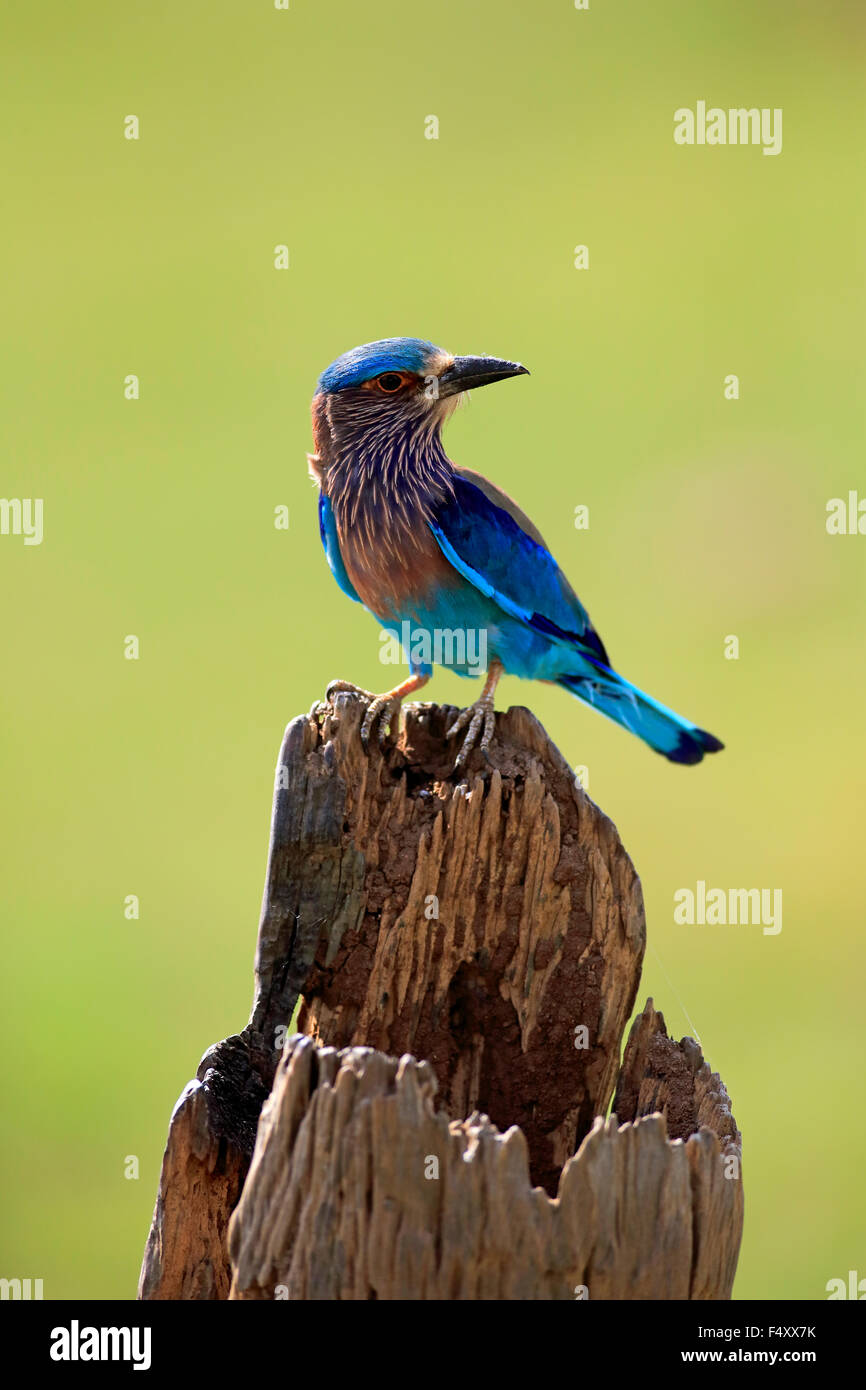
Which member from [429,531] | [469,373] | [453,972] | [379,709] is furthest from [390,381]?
→ [453,972]

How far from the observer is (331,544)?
4781 millimetres

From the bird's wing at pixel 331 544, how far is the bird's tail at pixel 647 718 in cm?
86

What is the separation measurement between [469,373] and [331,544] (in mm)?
817

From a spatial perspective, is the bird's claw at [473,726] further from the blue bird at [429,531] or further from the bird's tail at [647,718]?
the bird's tail at [647,718]

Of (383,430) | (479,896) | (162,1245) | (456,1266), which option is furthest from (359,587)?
(456,1266)

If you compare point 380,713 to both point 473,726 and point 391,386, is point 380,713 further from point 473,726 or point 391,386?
point 391,386

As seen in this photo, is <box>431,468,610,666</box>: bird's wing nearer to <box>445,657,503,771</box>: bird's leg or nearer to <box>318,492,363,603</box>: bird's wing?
<box>318,492,363,603</box>: bird's wing

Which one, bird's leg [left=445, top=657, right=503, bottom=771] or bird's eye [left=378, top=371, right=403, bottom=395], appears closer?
bird's leg [left=445, top=657, right=503, bottom=771]

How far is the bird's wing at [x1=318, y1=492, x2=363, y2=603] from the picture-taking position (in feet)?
15.6

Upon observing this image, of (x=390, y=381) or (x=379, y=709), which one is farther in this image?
(x=390, y=381)

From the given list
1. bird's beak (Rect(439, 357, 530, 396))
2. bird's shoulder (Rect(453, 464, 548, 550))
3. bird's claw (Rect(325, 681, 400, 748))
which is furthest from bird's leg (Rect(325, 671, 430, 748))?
bird's beak (Rect(439, 357, 530, 396))

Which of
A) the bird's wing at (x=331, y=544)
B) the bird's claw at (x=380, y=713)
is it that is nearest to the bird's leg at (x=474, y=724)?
the bird's claw at (x=380, y=713)

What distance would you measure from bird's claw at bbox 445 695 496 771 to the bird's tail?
1.08 meters
